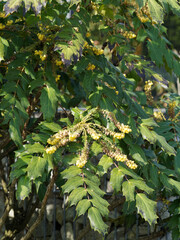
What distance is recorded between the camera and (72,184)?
197 centimetres

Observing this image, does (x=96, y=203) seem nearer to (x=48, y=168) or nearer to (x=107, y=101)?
(x=48, y=168)

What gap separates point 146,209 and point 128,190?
123 millimetres

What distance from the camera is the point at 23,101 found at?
2.23 meters

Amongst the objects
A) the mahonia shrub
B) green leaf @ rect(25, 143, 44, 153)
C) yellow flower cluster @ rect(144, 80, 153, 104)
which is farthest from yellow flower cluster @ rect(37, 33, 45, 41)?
yellow flower cluster @ rect(144, 80, 153, 104)

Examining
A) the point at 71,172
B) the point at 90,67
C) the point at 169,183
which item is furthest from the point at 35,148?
the point at 169,183

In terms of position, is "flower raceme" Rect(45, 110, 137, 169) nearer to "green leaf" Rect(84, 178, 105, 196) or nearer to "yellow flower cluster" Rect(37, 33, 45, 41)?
"green leaf" Rect(84, 178, 105, 196)

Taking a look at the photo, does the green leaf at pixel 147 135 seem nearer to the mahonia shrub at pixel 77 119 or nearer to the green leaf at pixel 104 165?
the mahonia shrub at pixel 77 119

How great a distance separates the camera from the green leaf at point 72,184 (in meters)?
1.96

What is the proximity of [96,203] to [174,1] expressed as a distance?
1086mm

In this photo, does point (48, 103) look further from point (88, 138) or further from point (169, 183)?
point (169, 183)

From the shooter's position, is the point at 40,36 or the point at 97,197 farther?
the point at 40,36

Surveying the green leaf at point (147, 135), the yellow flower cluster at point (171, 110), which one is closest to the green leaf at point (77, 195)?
the green leaf at point (147, 135)

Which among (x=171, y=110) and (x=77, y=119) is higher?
(x=77, y=119)

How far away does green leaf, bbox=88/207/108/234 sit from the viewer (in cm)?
177
